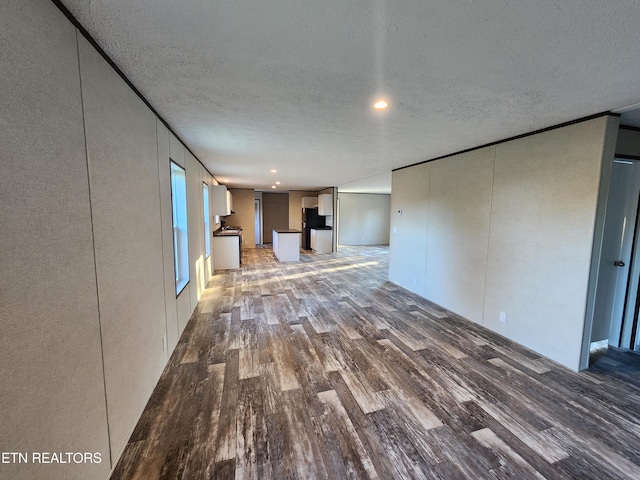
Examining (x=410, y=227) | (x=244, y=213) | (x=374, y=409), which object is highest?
(x=244, y=213)

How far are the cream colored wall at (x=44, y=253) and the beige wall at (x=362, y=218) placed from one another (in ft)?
36.1

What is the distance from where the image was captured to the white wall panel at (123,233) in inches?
57.4

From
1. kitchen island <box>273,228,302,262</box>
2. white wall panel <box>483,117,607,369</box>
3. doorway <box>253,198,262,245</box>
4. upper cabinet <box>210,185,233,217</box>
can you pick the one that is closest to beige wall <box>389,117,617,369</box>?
white wall panel <box>483,117,607,369</box>

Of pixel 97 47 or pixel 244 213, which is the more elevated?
pixel 97 47

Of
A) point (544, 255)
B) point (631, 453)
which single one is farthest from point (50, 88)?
point (544, 255)

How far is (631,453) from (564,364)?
3.64ft

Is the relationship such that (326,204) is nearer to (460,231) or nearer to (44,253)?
(460,231)

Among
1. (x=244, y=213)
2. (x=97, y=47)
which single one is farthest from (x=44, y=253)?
(x=244, y=213)

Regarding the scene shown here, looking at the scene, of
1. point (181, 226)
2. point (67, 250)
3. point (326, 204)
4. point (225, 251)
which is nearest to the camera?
point (67, 250)

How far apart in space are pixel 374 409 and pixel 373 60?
2463 millimetres

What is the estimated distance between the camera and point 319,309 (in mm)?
4254

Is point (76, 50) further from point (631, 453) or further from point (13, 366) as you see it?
point (631, 453)

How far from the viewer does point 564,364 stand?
8.98 feet

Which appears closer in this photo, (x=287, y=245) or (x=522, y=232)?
(x=522, y=232)
